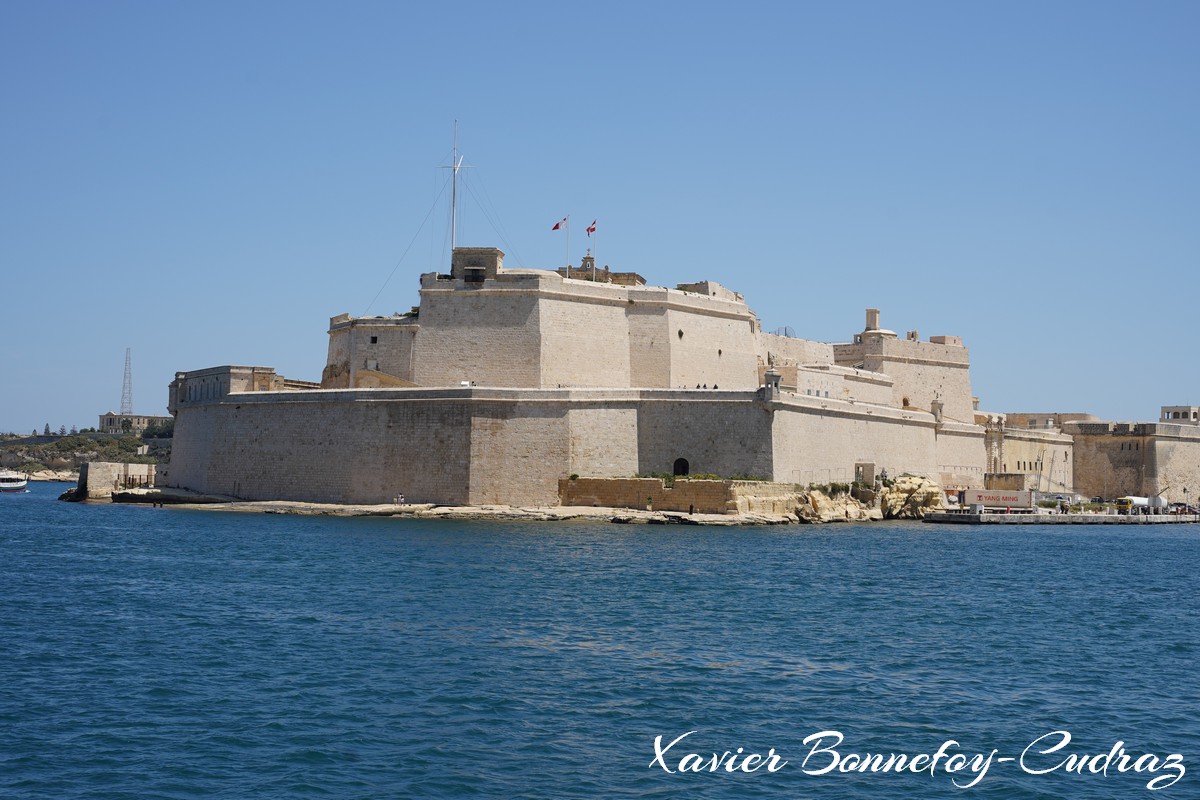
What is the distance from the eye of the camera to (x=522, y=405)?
115ft

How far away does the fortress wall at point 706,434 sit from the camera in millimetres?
35406

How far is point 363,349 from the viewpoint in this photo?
39.2 m

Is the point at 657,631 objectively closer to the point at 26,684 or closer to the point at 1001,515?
the point at 26,684

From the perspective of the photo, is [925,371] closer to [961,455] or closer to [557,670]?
[961,455]

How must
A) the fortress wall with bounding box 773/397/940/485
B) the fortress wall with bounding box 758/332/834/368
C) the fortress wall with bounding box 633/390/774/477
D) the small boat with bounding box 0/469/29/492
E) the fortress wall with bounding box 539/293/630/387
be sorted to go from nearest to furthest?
the fortress wall with bounding box 633/390/774/477
the fortress wall with bounding box 773/397/940/485
the fortress wall with bounding box 539/293/630/387
the fortress wall with bounding box 758/332/834/368
the small boat with bounding box 0/469/29/492

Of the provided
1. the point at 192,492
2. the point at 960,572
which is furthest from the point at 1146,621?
the point at 192,492

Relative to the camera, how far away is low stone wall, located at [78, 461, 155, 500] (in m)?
44.4

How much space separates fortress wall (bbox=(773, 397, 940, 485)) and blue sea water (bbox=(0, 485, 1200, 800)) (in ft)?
29.7

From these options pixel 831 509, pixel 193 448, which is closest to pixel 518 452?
pixel 831 509

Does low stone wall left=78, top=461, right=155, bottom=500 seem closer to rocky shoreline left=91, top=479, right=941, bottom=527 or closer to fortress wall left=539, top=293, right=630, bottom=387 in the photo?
rocky shoreline left=91, top=479, right=941, bottom=527

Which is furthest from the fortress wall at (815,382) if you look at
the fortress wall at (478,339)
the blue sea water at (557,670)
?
the blue sea water at (557,670)

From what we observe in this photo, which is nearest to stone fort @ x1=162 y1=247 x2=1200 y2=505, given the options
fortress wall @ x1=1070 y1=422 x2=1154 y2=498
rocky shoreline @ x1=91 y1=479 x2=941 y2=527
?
rocky shoreline @ x1=91 y1=479 x2=941 y2=527

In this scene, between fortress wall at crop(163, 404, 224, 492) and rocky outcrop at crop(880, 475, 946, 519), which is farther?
rocky outcrop at crop(880, 475, 946, 519)

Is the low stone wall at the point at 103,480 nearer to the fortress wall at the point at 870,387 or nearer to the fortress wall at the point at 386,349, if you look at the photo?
the fortress wall at the point at 386,349
